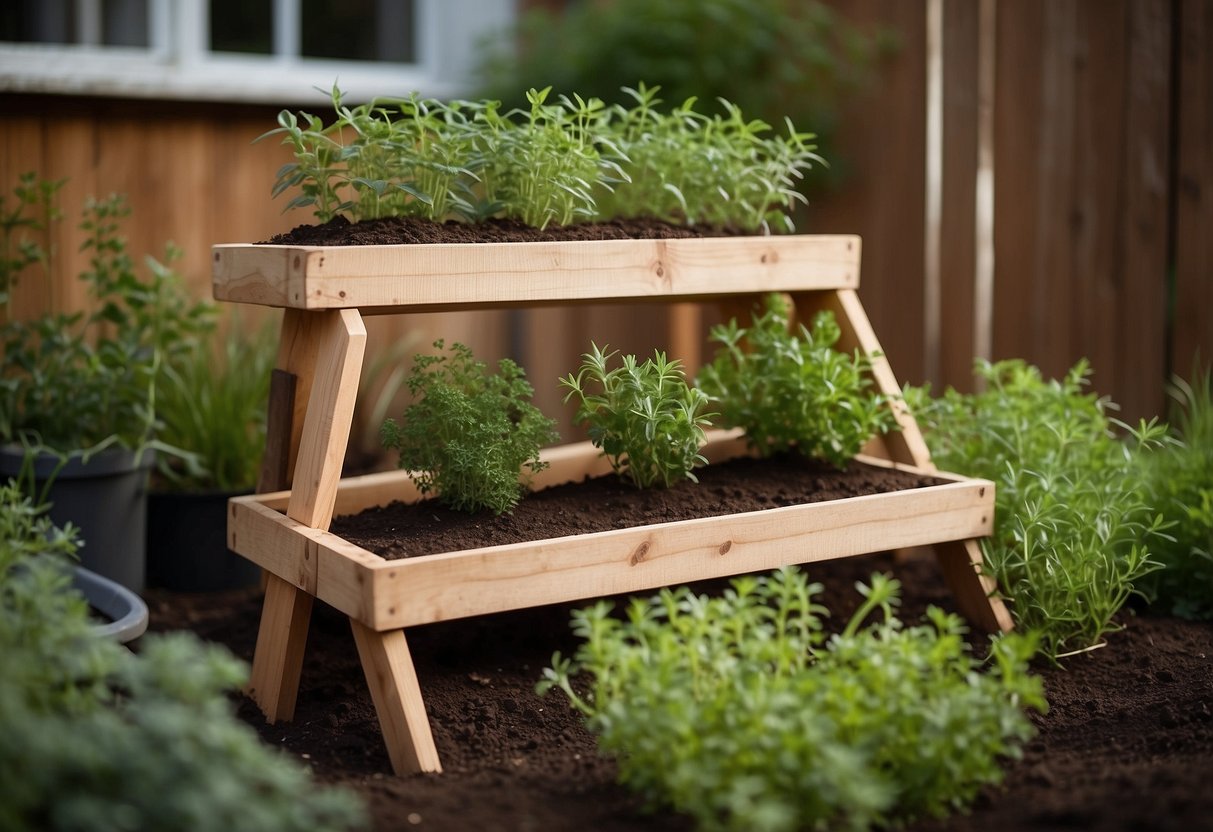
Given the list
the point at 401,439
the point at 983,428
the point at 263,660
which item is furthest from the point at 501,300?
the point at 983,428

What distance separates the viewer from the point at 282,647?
89.9 inches

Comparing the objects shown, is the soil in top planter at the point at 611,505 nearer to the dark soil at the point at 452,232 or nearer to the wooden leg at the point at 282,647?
the wooden leg at the point at 282,647

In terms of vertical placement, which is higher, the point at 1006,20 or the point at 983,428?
the point at 1006,20

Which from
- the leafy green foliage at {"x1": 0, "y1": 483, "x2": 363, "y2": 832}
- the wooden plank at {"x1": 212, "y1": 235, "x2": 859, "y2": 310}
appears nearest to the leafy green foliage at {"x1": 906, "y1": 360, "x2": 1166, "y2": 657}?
the wooden plank at {"x1": 212, "y1": 235, "x2": 859, "y2": 310}

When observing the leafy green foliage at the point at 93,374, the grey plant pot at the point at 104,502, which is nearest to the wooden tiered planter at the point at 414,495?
the grey plant pot at the point at 104,502

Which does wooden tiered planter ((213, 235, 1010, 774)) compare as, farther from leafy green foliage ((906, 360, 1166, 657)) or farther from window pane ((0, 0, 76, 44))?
window pane ((0, 0, 76, 44))

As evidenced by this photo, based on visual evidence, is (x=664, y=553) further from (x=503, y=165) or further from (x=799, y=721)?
(x=503, y=165)

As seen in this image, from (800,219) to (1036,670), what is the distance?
84.6 inches

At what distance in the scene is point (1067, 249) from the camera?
3557 mm

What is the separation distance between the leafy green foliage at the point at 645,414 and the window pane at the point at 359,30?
9.25 ft

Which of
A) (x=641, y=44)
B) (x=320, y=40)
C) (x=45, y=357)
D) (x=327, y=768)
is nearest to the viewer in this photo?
Result: (x=327, y=768)

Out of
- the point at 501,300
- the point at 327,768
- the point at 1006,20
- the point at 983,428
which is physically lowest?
the point at 327,768

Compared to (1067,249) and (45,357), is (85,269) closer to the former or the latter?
(45,357)

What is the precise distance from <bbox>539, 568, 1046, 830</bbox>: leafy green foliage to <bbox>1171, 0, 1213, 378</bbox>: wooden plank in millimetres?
1911
